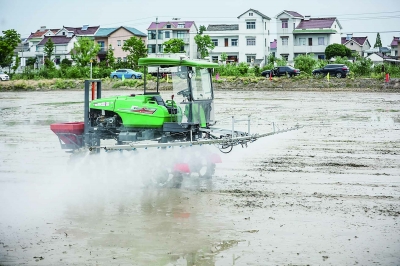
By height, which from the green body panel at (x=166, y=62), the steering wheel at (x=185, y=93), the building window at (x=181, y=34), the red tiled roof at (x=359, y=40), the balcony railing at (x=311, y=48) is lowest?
the steering wheel at (x=185, y=93)

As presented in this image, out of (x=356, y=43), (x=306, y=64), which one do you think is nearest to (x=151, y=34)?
(x=356, y=43)

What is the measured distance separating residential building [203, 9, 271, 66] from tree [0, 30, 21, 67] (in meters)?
29.2

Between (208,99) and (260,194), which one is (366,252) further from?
(208,99)

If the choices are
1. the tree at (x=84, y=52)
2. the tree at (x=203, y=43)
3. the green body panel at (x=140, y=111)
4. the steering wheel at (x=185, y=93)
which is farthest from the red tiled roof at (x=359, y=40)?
the green body panel at (x=140, y=111)

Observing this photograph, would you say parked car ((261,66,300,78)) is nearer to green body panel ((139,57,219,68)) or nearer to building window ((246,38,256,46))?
building window ((246,38,256,46))

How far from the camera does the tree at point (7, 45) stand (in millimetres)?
68562

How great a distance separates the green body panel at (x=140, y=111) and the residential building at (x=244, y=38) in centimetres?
7441

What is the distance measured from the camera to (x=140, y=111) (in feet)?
49.1

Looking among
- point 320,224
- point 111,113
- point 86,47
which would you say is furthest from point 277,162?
point 86,47

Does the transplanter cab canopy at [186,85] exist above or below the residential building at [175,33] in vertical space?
below

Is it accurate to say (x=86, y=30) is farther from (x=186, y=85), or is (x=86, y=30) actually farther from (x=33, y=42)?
(x=186, y=85)

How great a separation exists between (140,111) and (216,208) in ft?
12.1

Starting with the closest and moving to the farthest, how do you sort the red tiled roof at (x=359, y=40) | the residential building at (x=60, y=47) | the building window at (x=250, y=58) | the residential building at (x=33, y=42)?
the building window at (x=250, y=58)
the residential building at (x=60, y=47)
the red tiled roof at (x=359, y=40)
the residential building at (x=33, y=42)

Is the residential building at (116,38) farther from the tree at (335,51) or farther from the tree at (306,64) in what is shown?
the tree at (306,64)
